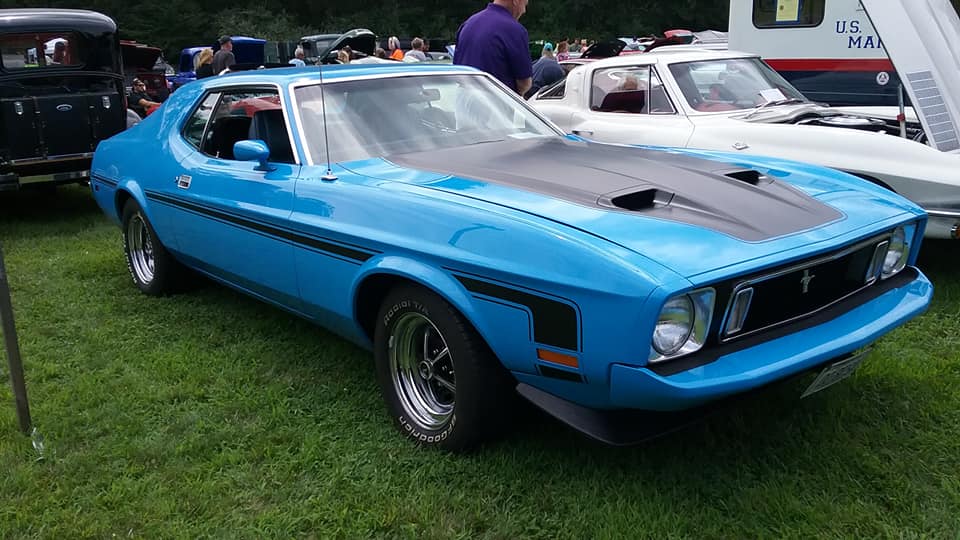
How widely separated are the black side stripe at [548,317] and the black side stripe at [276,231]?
2.31ft

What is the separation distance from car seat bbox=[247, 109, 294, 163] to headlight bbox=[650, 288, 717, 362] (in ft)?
6.46

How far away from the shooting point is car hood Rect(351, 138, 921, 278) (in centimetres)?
243

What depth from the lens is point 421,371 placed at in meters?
3.09

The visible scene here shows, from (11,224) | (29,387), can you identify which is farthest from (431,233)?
(11,224)

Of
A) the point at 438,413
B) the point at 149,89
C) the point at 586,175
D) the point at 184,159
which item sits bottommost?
the point at 149,89

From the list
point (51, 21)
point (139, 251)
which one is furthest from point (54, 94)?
point (139, 251)

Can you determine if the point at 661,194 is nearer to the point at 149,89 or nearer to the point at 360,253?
the point at 360,253

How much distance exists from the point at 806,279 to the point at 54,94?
23.6ft

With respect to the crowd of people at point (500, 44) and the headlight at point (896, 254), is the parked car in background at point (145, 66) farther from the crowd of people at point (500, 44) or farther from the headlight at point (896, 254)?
the headlight at point (896, 254)

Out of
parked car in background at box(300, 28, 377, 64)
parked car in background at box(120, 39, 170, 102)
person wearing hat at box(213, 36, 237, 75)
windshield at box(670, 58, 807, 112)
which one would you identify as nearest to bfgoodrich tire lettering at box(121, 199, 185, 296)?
windshield at box(670, 58, 807, 112)

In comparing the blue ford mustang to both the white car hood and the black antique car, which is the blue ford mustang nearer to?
the white car hood

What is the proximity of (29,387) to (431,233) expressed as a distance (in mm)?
2273

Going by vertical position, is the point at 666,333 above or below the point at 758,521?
above

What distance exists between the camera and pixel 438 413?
3055 millimetres
